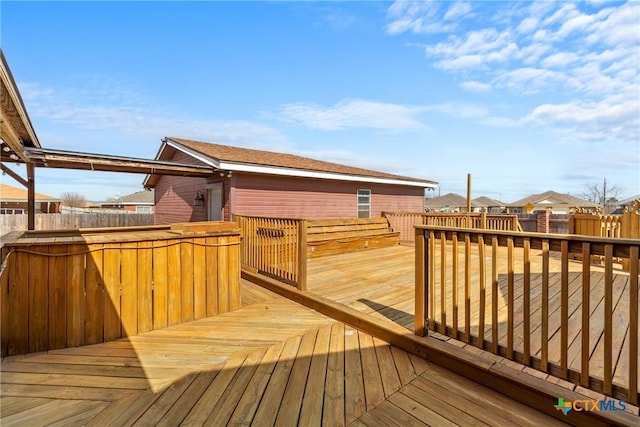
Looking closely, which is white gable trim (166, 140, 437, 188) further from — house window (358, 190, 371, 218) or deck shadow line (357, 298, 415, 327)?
deck shadow line (357, 298, 415, 327)

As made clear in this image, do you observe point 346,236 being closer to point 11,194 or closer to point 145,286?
point 145,286

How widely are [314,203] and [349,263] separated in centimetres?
379

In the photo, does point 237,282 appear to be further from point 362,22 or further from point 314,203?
point 362,22

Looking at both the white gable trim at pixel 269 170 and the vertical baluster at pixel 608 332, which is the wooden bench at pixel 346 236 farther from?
the vertical baluster at pixel 608 332

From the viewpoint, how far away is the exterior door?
846 centimetres

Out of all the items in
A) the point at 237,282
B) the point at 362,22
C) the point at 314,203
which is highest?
the point at 362,22

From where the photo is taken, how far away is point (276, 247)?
16.1 feet

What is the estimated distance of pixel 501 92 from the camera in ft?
30.3

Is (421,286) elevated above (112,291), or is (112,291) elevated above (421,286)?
(421,286)

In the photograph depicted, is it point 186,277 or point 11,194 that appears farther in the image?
point 11,194

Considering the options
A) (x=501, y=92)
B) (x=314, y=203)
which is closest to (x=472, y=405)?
(x=314, y=203)

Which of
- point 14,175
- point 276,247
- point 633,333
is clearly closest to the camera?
point 633,333

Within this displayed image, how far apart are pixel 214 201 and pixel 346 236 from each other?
4.14 metres

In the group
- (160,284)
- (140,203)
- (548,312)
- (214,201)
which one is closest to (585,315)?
(548,312)
